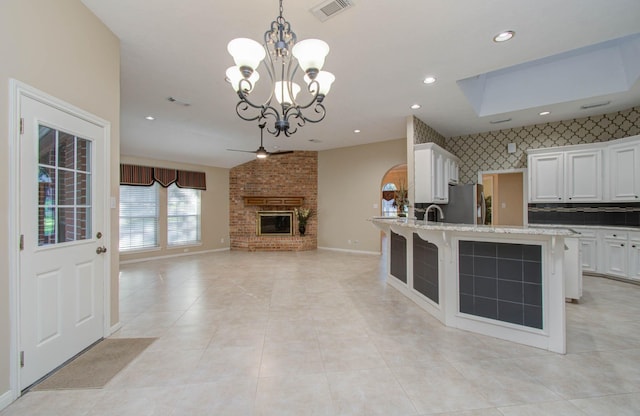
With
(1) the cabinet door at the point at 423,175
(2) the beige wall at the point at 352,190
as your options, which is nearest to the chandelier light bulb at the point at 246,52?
(1) the cabinet door at the point at 423,175

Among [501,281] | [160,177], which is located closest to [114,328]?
[501,281]

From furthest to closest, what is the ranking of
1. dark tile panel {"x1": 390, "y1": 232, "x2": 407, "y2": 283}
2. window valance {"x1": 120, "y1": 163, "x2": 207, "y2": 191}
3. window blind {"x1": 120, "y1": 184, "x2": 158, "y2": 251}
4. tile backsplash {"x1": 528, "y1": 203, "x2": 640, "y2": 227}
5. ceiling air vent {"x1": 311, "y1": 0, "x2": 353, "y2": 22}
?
window blind {"x1": 120, "y1": 184, "x2": 158, "y2": 251}
window valance {"x1": 120, "y1": 163, "x2": 207, "y2": 191}
tile backsplash {"x1": 528, "y1": 203, "x2": 640, "y2": 227}
dark tile panel {"x1": 390, "y1": 232, "x2": 407, "y2": 283}
ceiling air vent {"x1": 311, "y1": 0, "x2": 353, "y2": 22}

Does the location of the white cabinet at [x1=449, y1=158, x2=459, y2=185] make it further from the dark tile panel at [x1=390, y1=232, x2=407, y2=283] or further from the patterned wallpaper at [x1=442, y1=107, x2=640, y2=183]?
the dark tile panel at [x1=390, y1=232, x2=407, y2=283]

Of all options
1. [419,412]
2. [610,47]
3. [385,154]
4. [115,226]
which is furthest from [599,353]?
[385,154]

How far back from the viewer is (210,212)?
7.96m

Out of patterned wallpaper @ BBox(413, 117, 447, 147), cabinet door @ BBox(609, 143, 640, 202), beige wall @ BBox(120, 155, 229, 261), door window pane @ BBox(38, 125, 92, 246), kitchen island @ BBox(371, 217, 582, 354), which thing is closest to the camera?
door window pane @ BBox(38, 125, 92, 246)

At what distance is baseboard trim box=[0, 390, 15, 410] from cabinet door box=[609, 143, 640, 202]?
746 centimetres

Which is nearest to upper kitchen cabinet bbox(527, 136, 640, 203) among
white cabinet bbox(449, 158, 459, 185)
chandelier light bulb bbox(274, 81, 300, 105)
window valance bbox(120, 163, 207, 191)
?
white cabinet bbox(449, 158, 459, 185)

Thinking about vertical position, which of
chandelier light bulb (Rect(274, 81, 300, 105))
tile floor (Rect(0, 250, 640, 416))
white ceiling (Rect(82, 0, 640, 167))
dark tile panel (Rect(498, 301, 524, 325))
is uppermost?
white ceiling (Rect(82, 0, 640, 167))

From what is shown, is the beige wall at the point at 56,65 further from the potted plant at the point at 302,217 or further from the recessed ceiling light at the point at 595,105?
the recessed ceiling light at the point at 595,105

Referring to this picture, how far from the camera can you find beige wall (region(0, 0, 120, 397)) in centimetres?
171

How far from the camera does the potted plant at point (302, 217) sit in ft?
26.1

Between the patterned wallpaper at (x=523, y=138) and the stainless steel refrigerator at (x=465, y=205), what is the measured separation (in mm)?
1196

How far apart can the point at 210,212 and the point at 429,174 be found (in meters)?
5.98
